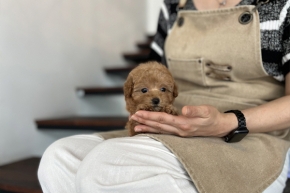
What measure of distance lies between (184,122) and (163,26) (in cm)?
61

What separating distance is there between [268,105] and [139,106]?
0.35m

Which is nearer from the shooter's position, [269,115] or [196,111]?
[196,111]

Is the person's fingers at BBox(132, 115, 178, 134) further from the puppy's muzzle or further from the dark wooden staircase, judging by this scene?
the dark wooden staircase

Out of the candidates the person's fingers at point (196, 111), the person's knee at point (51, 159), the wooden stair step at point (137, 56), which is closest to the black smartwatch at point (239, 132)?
the person's fingers at point (196, 111)

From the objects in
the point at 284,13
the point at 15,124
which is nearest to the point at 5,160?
the point at 15,124

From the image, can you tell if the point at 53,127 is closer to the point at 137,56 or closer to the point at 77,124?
the point at 77,124

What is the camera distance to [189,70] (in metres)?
1.07

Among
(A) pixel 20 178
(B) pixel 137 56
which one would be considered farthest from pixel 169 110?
(B) pixel 137 56

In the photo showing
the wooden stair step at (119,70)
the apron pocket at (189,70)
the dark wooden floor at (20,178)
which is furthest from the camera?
the wooden stair step at (119,70)

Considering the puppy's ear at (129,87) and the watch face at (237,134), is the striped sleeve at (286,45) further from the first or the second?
the puppy's ear at (129,87)

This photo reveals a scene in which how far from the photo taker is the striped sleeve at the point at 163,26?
122 cm

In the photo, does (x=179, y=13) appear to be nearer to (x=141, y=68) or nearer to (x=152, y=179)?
(x=141, y=68)

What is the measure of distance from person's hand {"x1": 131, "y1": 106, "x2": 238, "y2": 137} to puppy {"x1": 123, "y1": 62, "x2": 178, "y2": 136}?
4cm

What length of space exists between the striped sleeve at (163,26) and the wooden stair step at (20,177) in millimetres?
666
